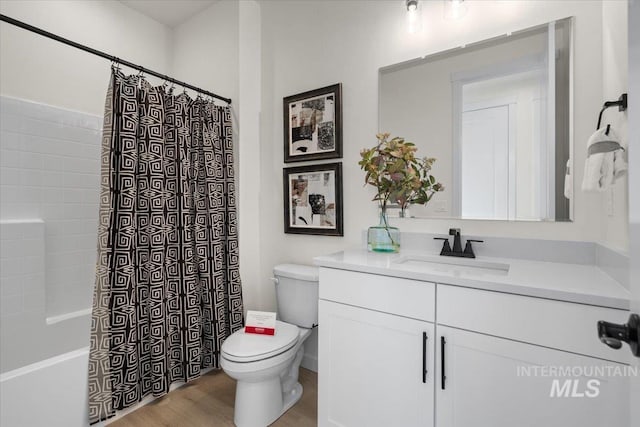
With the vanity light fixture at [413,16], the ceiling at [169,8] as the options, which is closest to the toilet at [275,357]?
the vanity light fixture at [413,16]

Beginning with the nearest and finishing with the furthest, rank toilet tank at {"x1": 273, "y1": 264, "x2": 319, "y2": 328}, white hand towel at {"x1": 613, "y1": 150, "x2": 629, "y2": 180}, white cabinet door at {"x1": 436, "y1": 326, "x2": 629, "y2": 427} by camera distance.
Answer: white cabinet door at {"x1": 436, "y1": 326, "x2": 629, "y2": 427} → white hand towel at {"x1": 613, "y1": 150, "x2": 629, "y2": 180} → toilet tank at {"x1": 273, "y1": 264, "x2": 319, "y2": 328}

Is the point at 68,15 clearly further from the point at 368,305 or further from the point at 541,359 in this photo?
the point at 541,359

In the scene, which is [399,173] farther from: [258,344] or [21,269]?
[21,269]

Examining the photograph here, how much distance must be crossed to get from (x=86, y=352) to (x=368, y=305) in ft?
4.62

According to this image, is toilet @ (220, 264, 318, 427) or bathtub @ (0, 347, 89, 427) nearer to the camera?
bathtub @ (0, 347, 89, 427)

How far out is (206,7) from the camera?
262cm

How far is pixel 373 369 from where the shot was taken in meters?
1.32

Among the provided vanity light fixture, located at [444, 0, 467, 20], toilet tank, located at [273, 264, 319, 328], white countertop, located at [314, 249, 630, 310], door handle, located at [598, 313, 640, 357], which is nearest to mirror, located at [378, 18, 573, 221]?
vanity light fixture, located at [444, 0, 467, 20]

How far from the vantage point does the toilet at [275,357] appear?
60.9 inches

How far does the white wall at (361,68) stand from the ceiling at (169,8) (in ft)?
2.24

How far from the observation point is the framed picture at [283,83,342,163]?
200 centimetres

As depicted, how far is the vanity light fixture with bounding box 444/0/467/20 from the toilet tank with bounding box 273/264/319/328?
157cm

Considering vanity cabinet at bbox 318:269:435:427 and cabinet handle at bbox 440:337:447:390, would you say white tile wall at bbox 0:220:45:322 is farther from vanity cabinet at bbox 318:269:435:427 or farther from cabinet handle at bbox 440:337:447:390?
cabinet handle at bbox 440:337:447:390

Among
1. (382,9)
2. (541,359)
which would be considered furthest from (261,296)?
(382,9)
